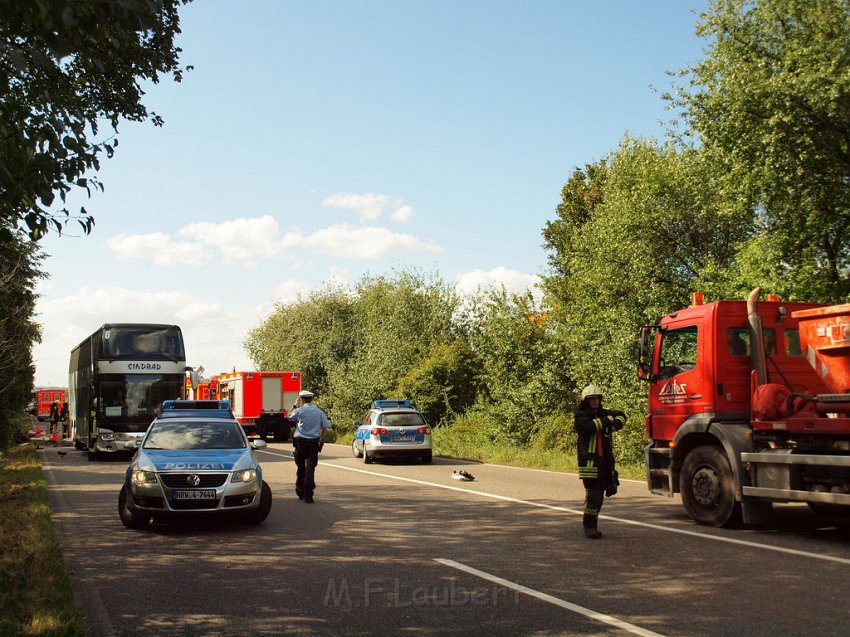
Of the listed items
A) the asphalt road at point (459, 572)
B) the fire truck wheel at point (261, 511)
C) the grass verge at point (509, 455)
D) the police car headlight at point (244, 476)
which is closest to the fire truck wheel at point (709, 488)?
the asphalt road at point (459, 572)

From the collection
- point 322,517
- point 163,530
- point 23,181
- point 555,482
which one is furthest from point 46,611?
point 555,482

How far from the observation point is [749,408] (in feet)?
36.4

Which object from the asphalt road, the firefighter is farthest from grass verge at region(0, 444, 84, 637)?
the firefighter

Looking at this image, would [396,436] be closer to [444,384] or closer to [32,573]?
[444,384]

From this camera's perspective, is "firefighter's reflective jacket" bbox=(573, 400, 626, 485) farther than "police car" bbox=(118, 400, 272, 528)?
No

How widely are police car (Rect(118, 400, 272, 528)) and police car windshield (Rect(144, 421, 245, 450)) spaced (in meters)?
0.01

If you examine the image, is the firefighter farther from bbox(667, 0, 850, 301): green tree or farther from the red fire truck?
the red fire truck

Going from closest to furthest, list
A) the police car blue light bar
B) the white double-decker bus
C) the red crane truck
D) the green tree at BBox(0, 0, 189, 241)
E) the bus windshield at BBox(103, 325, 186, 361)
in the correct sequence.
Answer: the green tree at BBox(0, 0, 189, 241) → the red crane truck → the white double-decker bus → the bus windshield at BBox(103, 325, 186, 361) → the police car blue light bar

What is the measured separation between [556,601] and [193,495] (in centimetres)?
567

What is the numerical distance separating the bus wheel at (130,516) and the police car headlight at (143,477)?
0.38 m

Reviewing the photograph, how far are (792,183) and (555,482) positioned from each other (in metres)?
8.48

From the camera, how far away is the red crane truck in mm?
9617

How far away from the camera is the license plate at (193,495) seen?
10.7 meters

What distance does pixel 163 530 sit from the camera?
11.1 m
